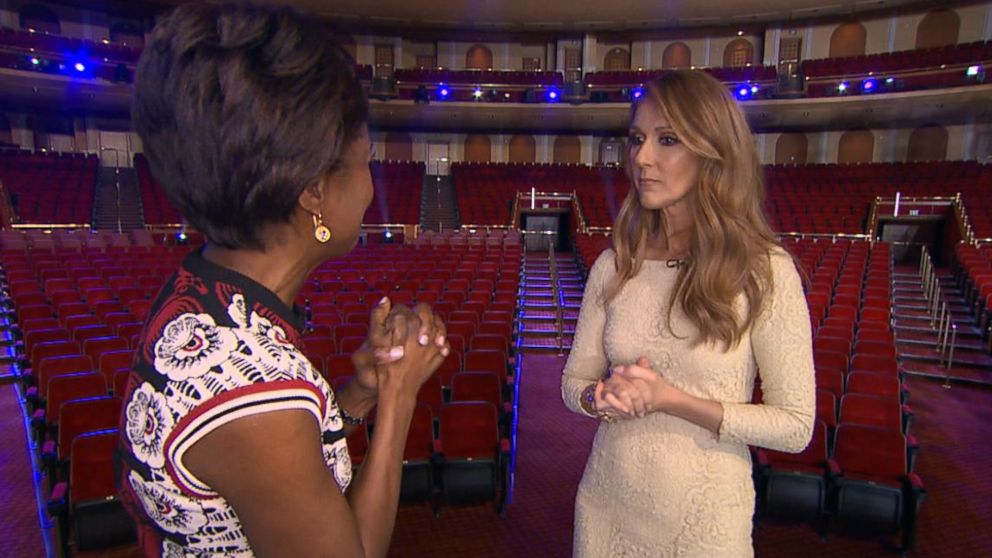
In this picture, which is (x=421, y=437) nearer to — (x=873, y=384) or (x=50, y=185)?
(x=873, y=384)

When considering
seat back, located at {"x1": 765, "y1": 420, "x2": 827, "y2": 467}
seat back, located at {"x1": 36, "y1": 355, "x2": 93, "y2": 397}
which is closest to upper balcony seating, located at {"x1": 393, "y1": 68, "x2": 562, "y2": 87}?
seat back, located at {"x1": 36, "y1": 355, "x2": 93, "y2": 397}

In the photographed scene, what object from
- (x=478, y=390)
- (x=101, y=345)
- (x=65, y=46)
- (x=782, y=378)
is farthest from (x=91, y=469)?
(x=65, y=46)

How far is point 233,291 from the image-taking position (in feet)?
2.65

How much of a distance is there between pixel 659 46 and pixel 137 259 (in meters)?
18.7

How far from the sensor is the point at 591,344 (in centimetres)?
154

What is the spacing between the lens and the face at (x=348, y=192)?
0.84 metres

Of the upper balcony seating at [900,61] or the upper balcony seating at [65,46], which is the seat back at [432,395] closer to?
the upper balcony seating at [65,46]

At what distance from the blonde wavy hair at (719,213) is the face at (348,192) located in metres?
0.76

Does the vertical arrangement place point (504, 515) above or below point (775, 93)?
below

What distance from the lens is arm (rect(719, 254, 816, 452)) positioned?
1243mm

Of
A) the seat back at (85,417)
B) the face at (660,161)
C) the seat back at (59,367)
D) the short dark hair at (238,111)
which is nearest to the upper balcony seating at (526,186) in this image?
the seat back at (59,367)

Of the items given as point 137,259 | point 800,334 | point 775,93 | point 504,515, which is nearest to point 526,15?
point 775,93

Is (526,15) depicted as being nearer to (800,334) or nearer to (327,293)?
(327,293)

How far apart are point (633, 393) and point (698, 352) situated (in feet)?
0.81
